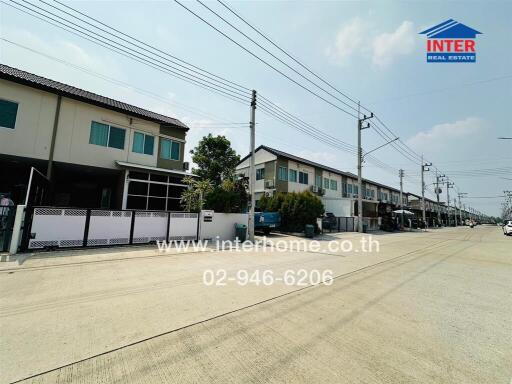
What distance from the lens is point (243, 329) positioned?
3461 millimetres

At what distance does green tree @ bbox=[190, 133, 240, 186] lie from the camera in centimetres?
2523

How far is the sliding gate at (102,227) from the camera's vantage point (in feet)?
27.9

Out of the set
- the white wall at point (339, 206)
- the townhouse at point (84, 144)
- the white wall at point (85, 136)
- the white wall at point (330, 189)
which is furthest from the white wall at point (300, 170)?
the white wall at point (85, 136)

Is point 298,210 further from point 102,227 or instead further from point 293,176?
point 102,227

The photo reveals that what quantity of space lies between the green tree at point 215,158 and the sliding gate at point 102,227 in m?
13.2

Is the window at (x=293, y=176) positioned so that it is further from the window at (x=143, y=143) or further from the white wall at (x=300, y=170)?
the window at (x=143, y=143)

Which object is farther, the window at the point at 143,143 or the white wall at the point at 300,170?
the white wall at the point at 300,170

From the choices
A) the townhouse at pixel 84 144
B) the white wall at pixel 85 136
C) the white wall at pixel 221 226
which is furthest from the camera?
the white wall at pixel 221 226

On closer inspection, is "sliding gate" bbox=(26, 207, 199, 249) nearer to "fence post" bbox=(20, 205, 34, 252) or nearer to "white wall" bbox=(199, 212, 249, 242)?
"fence post" bbox=(20, 205, 34, 252)

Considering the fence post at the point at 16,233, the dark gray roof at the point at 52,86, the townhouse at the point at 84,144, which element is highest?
the dark gray roof at the point at 52,86

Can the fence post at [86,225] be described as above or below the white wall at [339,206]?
below

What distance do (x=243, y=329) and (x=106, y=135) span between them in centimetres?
1521

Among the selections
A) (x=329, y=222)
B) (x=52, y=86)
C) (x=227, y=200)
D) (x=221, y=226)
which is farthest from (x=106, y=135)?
(x=329, y=222)

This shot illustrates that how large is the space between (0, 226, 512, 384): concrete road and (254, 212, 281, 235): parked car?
1128 cm
